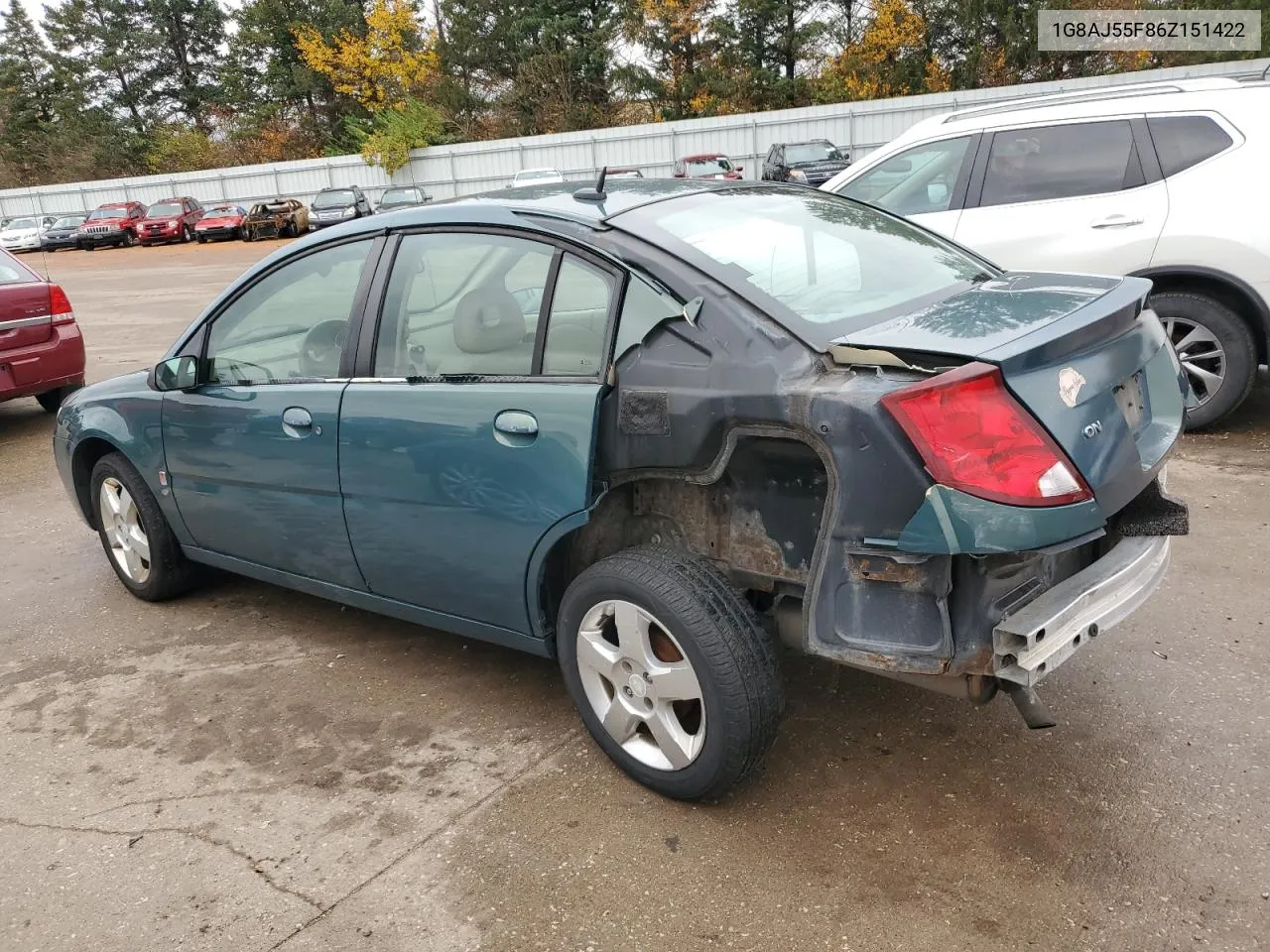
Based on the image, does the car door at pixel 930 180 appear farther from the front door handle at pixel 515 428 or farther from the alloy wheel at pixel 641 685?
the alloy wheel at pixel 641 685

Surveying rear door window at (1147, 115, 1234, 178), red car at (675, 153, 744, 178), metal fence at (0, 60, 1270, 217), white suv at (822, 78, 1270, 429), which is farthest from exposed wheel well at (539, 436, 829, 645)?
metal fence at (0, 60, 1270, 217)

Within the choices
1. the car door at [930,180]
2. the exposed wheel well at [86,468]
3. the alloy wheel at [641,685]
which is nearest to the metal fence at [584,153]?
the car door at [930,180]

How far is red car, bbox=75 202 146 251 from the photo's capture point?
3581cm

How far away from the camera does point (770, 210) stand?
3.30 m

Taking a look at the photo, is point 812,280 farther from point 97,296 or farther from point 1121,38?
point 1121,38

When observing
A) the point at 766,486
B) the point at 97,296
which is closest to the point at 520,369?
the point at 766,486

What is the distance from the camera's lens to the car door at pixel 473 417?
113 inches

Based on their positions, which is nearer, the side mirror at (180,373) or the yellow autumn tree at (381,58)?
the side mirror at (180,373)

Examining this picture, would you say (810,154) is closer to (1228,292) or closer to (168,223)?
(1228,292)

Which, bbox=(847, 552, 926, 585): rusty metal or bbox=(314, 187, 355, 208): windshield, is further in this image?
bbox=(314, 187, 355, 208): windshield

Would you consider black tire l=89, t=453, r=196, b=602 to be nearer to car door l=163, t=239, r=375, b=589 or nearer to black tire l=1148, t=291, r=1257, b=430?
car door l=163, t=239, r=375, b=589

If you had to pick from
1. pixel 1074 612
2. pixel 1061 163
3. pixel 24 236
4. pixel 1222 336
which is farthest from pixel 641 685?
pixel 24 236

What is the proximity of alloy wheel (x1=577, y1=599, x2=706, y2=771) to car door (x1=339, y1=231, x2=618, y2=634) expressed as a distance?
0.31m

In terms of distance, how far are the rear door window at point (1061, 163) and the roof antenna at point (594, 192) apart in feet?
12.5
